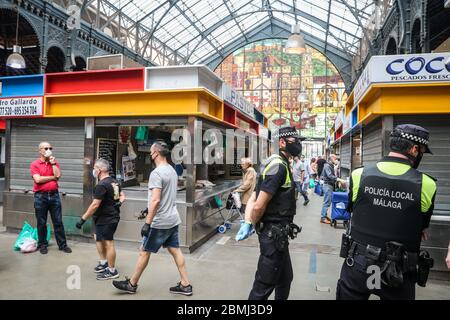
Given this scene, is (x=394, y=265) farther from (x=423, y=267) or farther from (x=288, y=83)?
(x=288, y=83)

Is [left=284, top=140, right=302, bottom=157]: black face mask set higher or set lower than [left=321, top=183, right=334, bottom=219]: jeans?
higher

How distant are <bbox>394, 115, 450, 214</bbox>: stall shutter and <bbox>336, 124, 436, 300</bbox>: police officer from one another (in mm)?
2596

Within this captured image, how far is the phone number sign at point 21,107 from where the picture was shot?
600cm

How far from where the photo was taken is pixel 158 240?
11.8 feet

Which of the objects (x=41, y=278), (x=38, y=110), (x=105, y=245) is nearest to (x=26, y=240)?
(x=41, y=278)

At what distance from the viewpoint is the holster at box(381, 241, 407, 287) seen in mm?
2137

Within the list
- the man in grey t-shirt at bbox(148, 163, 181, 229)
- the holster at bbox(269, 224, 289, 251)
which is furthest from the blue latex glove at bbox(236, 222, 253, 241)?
the man in grey t-shirt at bbox(148, 163, 181, 229)

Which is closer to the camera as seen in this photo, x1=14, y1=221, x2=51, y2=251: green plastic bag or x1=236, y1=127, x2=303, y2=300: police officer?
x1=236, y1=127, x2=303, y2=300: police officer

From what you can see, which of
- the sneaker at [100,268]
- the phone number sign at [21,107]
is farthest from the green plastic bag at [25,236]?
the phone number sign at [21,107]

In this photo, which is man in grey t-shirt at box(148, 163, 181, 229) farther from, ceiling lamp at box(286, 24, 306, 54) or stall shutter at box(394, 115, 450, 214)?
ceiling lamp at box(286, 24, 306, 54)

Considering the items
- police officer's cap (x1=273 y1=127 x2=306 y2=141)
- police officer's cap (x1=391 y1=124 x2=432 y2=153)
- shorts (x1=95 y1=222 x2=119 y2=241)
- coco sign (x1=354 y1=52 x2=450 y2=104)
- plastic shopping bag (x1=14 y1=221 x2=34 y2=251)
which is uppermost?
coco sign (x1=354 y1=52 x2=450 y2=104)

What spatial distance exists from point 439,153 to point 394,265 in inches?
124

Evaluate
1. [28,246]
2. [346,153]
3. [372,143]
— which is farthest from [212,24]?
[28,246]

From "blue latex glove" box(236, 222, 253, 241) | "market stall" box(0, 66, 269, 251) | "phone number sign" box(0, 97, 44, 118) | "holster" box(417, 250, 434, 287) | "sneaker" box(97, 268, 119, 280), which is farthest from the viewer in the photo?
"phone number sign" box(0, 97, 44, 118)
